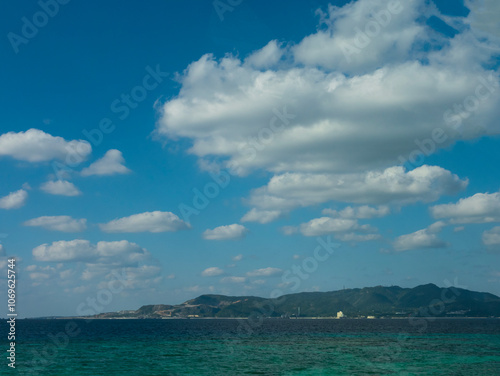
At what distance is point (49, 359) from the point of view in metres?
80.2

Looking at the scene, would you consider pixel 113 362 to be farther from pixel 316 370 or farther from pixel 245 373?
pixel 316 370

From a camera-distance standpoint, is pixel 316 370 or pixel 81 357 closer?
pixel 316 370

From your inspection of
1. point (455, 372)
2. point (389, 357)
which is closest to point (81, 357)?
point (389, 357)

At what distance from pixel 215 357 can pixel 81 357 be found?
25.4 metres

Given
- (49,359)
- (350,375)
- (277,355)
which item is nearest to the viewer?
(350,375)

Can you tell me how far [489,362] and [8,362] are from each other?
83792 mm

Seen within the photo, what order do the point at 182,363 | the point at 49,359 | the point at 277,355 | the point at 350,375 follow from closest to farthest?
the point at 350,375
the point at 182,363
the point at 49,359
the point at 277,355

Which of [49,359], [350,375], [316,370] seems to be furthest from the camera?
[49,359]

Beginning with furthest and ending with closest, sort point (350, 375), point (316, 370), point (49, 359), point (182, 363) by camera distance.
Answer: point (49, 359), point (182, 363), point (316, 370), point (350, 375)

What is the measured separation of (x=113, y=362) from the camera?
75312 millimetres

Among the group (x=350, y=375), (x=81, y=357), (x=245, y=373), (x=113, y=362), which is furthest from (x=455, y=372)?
(x=81, y=357)

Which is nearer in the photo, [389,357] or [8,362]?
[8,362]

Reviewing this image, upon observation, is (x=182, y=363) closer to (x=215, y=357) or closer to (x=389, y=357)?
(x=215, y=357)

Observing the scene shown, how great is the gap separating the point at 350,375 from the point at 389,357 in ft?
84.5
